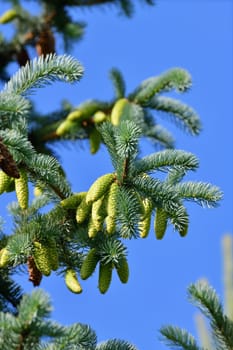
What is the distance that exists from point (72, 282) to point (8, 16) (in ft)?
6.65

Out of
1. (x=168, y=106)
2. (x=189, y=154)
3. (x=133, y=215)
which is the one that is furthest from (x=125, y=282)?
(x=168, y=106)

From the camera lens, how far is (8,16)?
3811 mm

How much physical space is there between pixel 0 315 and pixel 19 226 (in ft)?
2.25

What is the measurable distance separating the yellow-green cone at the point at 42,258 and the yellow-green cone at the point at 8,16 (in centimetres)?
200

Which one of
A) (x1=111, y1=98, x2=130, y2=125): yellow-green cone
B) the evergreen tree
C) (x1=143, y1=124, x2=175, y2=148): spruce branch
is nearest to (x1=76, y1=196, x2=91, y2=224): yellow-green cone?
the evergreen tree

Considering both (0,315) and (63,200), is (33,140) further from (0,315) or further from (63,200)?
(0,315)

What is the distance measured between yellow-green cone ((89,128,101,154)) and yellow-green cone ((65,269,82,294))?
4.58ft

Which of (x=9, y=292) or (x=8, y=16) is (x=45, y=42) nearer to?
(x=8, y=16)

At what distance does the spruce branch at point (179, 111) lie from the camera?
3.46 meters

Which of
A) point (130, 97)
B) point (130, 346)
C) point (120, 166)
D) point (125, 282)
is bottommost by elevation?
point (130, 346)

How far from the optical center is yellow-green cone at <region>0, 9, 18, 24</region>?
12.5 ft

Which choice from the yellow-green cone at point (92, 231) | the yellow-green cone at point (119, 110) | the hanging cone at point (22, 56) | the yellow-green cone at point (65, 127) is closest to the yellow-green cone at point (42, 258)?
the yellow-green cone at point (92, 231)

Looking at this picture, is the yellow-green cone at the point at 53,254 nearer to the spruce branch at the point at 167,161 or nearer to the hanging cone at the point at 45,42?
the spruce branch at the point at 167,161

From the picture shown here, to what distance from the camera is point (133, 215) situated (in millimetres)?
1951
